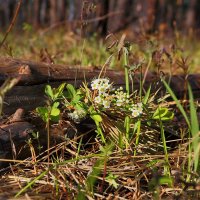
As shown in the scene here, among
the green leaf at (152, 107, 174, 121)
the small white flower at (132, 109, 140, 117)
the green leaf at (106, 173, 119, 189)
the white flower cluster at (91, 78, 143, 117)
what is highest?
the white flower cluster at (91, 78, 143, 117)

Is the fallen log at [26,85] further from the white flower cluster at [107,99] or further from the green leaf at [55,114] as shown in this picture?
the white flower cluster at [107,99]

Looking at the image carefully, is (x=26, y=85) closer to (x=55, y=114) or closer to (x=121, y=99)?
(x=55, y=114)

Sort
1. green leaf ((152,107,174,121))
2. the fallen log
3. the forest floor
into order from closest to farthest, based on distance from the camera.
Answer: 1. the forest floor
2. the fallen log
3. green leaf ((152,107,174,121))

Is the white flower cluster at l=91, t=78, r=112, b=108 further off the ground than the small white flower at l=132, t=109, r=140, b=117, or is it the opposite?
the white flower cluster at l=91, t=78, r=112, b=108

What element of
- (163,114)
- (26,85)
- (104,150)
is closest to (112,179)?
(104,150)

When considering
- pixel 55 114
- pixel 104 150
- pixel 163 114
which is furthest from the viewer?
pixel 163 114

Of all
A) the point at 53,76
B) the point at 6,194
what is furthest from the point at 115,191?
the point at 53,76

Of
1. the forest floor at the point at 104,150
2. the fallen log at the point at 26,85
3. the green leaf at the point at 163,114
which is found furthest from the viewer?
the green leaf at the point at 163,114

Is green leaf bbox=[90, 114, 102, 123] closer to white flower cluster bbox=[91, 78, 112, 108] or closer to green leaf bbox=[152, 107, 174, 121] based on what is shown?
white flower cluster bbox=[91, 78, 112, 108]

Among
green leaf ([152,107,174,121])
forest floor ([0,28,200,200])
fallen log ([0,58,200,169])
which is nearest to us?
forest floor ([0,28,200,200])

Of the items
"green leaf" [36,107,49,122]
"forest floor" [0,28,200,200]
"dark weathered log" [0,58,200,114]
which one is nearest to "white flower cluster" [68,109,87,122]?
"forest floor" [0,28,200,200]

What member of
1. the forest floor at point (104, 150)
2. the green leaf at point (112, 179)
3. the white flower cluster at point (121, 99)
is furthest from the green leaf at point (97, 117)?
the green leaf at point (112, 179)

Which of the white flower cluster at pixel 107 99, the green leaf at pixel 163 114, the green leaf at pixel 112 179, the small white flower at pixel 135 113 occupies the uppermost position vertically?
the white flower cluster at pixel 107 99

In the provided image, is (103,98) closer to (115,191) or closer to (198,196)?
(115,191)
